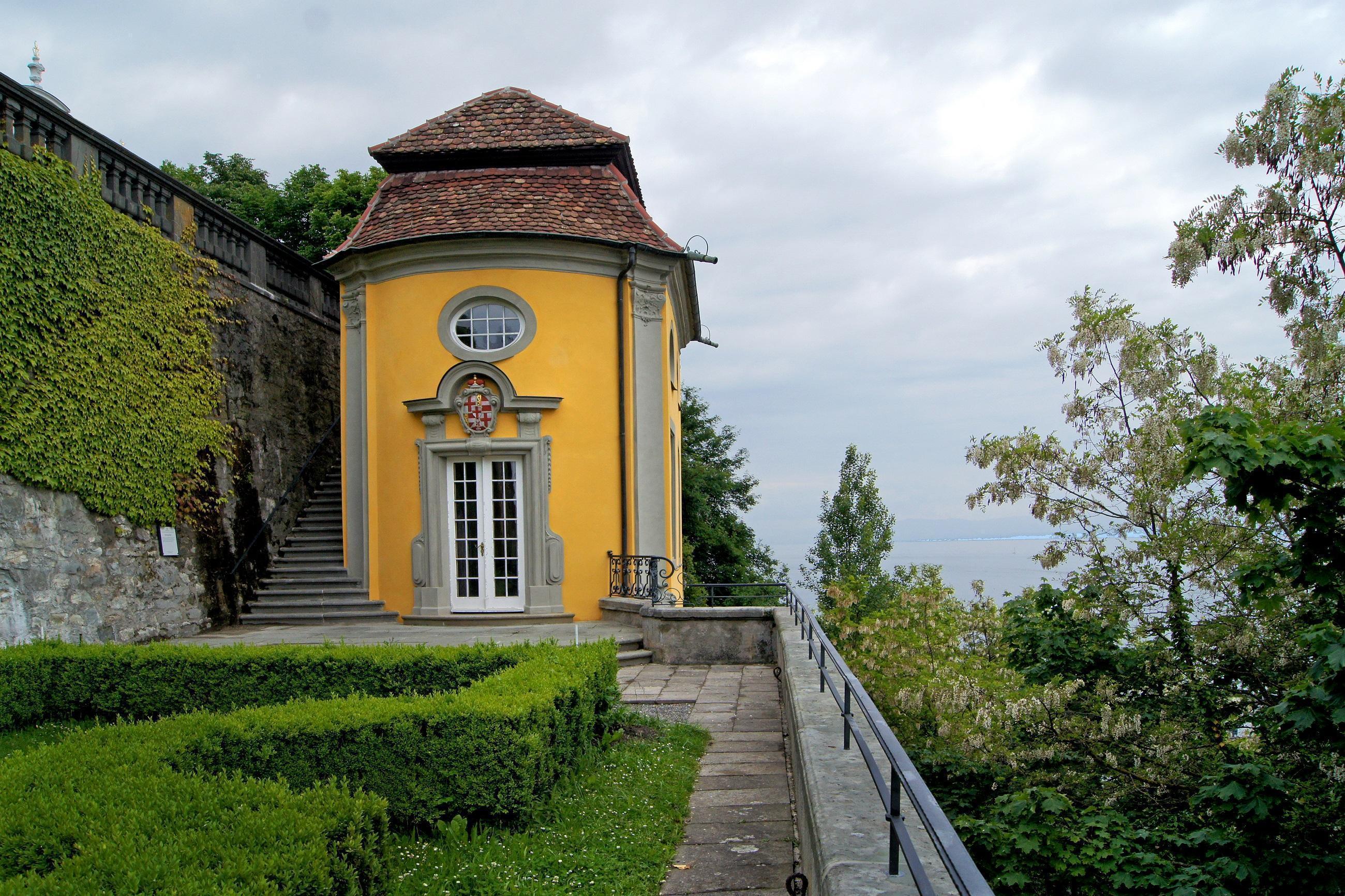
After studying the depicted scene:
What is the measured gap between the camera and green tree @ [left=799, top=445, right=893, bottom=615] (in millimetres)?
37156

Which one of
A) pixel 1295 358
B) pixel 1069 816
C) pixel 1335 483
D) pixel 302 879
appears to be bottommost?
pixel 1069 816

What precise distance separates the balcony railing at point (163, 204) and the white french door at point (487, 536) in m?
4.93

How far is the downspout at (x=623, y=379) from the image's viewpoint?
45.5ft

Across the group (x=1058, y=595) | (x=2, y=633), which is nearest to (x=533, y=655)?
(x=1058, y=595)

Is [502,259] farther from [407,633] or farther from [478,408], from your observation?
Result: [407,633]

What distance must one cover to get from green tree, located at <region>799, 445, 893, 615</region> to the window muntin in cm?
2450

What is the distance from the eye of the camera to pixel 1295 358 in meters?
7.20

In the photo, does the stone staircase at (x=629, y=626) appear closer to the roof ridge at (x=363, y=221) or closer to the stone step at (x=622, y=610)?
the stone step at (x=622, y=610)

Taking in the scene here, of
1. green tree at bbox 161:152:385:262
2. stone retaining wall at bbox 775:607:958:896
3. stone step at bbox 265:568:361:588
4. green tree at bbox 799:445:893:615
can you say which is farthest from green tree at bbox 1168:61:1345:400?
green tree at bbox 799:445:893:615

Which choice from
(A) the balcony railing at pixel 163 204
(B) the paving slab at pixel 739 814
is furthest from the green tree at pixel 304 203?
(B) the paving slab at pixel 739 814

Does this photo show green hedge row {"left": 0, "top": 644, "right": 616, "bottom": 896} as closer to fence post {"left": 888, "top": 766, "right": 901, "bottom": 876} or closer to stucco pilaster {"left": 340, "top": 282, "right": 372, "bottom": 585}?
fence post {"left": 888, "top": 766, "right": 901, "bottom": 876}

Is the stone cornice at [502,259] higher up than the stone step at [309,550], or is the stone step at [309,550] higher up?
the stone cornice at [502,259]

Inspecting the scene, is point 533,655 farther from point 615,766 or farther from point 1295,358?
point 1295,358

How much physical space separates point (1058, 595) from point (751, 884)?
4.87 metres
